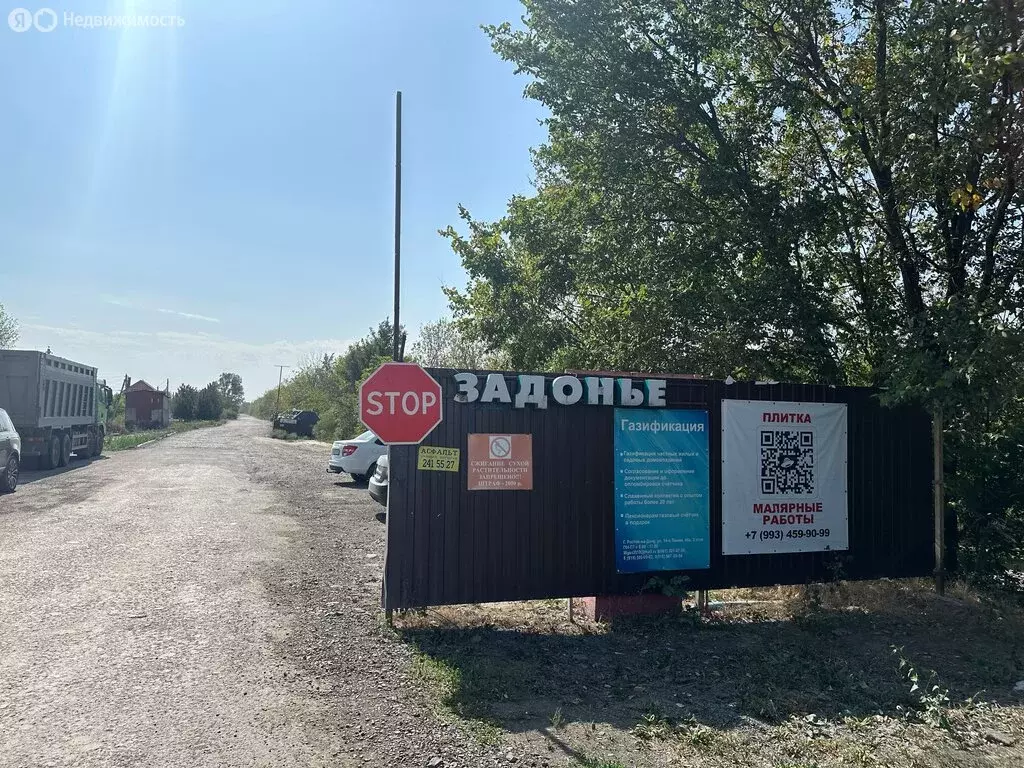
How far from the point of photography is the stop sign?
6.81 meters

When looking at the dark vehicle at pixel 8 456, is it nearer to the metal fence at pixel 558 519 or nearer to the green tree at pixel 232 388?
the metal fence at pixel 558 519

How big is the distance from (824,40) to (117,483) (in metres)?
16.8

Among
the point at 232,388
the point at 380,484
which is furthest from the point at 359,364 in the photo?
the point at 232,388

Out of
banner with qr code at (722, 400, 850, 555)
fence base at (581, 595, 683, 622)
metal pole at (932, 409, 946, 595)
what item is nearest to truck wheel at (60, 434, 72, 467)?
fence base at (581, 595, 683, 622)

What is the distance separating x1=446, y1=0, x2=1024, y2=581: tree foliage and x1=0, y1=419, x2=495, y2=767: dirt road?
18.9ft

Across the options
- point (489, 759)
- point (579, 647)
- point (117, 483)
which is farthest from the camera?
point (117, 483)

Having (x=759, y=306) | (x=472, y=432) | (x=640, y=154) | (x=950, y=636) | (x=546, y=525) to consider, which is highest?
(x=640, y=154)

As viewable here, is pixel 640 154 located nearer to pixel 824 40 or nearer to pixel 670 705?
pixel 824 40

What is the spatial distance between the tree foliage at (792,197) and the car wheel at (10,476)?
501 inches

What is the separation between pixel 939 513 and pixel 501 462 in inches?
207

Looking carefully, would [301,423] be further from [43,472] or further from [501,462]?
[501,462]

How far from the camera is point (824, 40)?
9.73m

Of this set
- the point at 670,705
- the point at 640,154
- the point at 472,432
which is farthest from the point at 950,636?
the point at 640,154

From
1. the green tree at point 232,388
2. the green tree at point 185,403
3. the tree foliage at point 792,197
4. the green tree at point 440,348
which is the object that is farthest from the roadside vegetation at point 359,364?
the green tree at point 232,388
